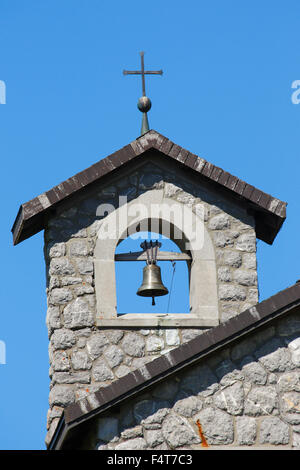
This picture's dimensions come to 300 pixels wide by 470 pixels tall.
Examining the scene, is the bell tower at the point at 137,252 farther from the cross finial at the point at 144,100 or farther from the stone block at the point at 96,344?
the cross finial at the point at 144,100

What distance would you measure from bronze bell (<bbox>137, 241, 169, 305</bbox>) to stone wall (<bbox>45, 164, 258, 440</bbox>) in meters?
0.60

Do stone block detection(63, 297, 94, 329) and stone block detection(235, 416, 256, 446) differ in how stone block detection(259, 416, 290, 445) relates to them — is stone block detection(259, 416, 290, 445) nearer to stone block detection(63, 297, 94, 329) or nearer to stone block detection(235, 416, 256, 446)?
stone block detection(235, 416, 256, 446)

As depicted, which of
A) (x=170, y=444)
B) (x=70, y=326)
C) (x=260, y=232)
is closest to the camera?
(x=170, y=444)

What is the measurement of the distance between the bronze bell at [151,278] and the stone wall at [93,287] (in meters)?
0.60

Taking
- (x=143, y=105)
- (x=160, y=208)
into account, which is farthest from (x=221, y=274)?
(x=143, y=105)

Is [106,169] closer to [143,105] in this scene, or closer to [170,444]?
[143,105]

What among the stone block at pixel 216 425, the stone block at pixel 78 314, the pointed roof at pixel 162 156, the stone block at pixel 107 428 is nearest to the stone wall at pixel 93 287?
the stone block at pixel 78 314

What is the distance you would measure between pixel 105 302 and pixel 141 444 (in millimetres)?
3182

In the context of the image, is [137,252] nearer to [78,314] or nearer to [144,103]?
[78,314]

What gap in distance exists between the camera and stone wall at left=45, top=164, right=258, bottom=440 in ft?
48.2

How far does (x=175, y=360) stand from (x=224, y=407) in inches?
23.8

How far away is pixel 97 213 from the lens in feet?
50.5

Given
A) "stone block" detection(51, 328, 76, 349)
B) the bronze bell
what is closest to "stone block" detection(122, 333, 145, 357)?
"stone block" detection(51, 328, 76, 349)

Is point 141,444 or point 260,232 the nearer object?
point 141,444
